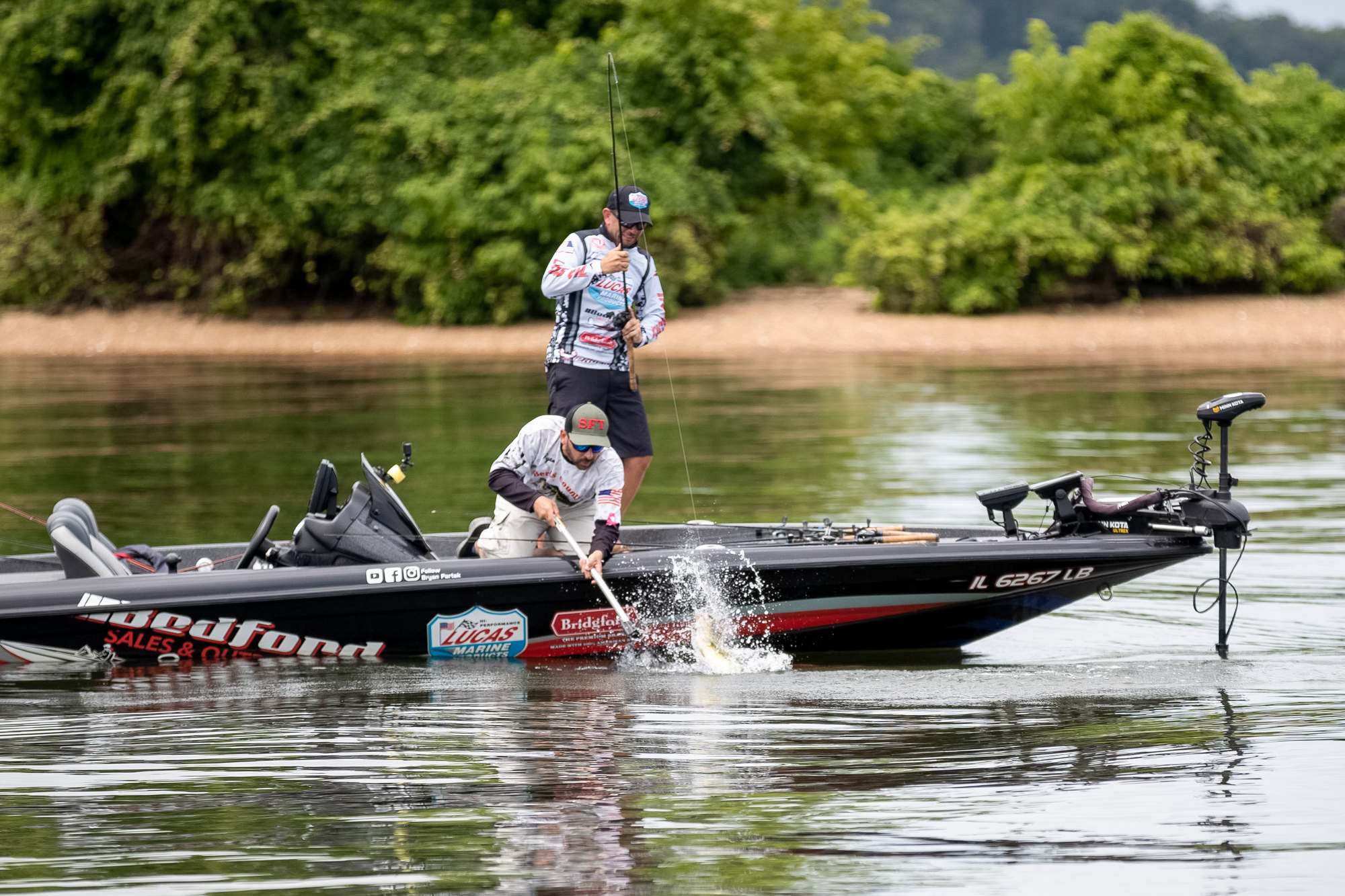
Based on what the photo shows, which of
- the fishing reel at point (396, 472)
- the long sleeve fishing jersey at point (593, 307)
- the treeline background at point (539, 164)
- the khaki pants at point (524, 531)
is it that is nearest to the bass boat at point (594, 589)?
the fishing reel at point (396, 472)

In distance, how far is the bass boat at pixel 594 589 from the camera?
6191 mm

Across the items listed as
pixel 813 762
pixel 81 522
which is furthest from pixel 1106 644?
pixel 81 522

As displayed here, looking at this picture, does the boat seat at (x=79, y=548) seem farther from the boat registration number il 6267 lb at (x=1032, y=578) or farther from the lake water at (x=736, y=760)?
the boat registration number il 6267 lb at (x=1032, y=578)

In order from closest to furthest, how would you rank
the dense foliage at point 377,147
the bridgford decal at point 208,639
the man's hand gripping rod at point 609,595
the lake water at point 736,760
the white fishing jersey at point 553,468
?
1. the lake water at point 736,760
2. the man's hand gripping rod at point 609,595
3. the bridgford decal at point 208,639
4. the white fishing jersey at point 553,468
5. the dense foliage at point 377,147

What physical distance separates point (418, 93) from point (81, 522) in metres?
20.0

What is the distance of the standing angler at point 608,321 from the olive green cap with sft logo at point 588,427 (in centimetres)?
77

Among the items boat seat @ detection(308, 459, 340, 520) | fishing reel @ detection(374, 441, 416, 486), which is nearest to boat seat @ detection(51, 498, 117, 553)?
boat seat @ detection(308, 459, 340, 520)

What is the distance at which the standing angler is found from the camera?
6930mm

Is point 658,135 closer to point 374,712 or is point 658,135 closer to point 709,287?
point 709,287

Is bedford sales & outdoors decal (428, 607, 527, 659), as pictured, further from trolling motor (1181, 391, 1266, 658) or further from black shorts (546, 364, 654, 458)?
trolling motor (1181, 391, 1266, 658)

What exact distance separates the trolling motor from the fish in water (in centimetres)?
193

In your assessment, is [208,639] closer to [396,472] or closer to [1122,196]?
[396,472]

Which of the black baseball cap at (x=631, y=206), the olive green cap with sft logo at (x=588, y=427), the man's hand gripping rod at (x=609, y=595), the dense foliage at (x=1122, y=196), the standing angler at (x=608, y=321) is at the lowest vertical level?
the man's hand gripping rod at (x=609, y=595)

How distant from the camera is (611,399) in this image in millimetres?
7121
